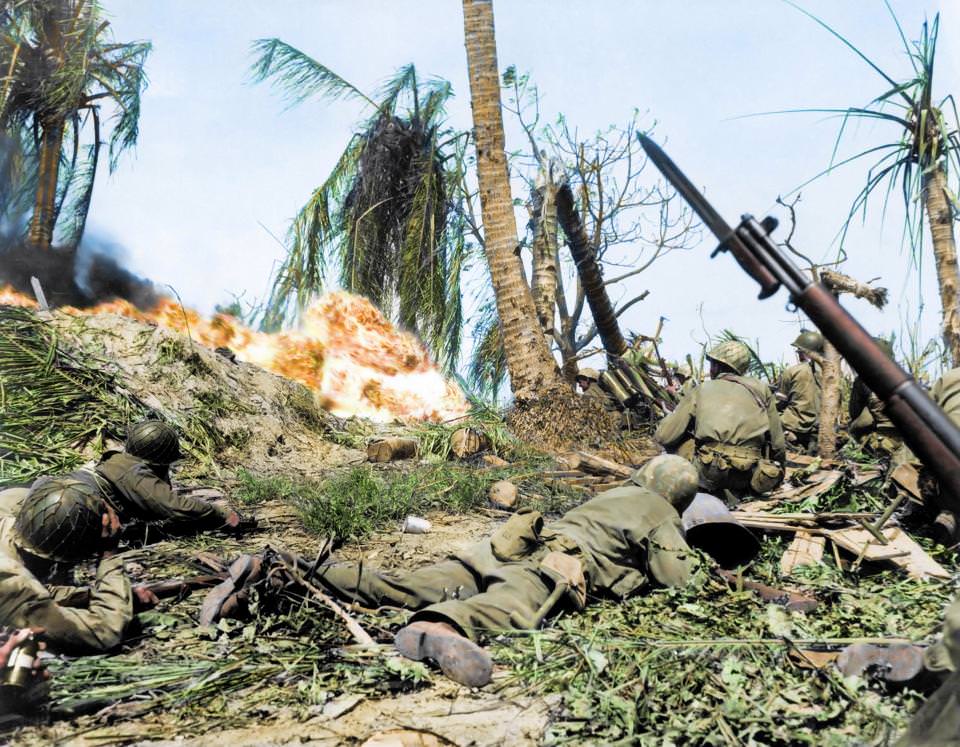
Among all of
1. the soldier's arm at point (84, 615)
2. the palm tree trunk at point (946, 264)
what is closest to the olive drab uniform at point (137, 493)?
the soldier's arm at point (84, 615)

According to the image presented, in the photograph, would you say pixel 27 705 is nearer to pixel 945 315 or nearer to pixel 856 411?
pixel 856 411

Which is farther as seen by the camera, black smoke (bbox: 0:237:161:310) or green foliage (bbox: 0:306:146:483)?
black smoke (bbox: 0:237:161:310)

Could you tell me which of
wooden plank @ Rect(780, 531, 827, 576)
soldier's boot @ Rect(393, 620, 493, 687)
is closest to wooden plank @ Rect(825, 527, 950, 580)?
wooden plank @ Rect(780, 531, 827, 576)

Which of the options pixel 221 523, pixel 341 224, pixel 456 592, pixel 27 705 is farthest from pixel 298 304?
pixel 27 705

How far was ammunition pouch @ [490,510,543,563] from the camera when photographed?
4434 millimetres

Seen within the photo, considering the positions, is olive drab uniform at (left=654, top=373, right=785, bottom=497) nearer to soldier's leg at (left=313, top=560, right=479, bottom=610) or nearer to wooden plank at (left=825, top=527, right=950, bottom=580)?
wooden plank at (left=825, top=527, right=950, bottom=580)

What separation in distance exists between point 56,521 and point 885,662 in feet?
12.1

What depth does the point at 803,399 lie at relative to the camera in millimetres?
9227

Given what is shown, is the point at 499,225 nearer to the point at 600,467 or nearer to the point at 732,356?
the point at 600,467

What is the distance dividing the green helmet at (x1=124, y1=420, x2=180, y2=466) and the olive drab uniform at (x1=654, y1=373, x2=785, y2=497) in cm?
407

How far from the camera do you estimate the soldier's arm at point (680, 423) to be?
700cm

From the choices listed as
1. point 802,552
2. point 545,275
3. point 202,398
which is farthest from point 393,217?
point 802,552

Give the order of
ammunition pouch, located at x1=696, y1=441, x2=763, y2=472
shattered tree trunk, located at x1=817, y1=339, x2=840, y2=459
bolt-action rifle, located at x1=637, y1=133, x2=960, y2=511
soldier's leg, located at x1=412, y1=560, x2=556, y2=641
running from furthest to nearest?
1. shattered tree trunk, located at x1=817, y1=339, x2=840, y2=459
2. ammunition pouch, located at x1=696, y1=441, x2=763, y2=472
3. soldier's leg, located at x1=412, y1=560, x2=556, y2=641
4. bolt-action rifle, located at x1=637, y1=133, x2=960, y2=511

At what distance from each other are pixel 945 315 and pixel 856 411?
127 cm
